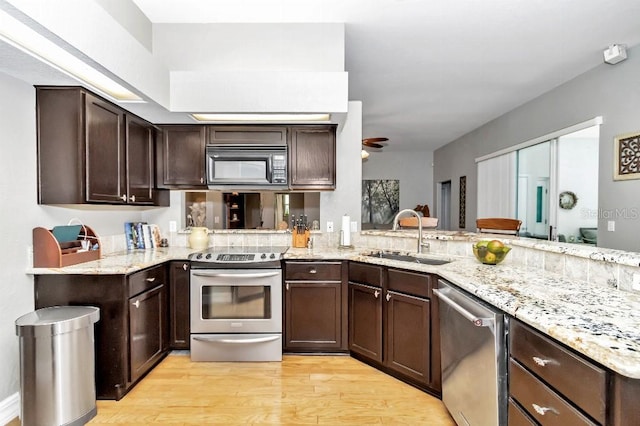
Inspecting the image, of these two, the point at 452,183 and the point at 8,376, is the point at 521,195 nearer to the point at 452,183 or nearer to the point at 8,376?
the point at 452,183

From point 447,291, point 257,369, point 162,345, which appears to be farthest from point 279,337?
point 447,291

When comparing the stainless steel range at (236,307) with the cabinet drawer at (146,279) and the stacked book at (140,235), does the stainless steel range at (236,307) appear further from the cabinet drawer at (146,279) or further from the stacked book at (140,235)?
A: the stacked book at (140,235)

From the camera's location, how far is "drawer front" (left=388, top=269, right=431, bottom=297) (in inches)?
88.5

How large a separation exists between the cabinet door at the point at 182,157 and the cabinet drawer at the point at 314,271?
4.08 ft

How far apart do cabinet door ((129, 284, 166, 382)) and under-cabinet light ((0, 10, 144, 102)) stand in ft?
4.83

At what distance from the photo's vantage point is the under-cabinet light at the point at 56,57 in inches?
62.8

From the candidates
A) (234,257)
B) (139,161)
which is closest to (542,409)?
(234,257)

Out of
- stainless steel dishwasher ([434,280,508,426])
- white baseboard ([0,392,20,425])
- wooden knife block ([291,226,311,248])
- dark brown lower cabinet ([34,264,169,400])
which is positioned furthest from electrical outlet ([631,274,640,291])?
white baseboard ([0,392,20,425])

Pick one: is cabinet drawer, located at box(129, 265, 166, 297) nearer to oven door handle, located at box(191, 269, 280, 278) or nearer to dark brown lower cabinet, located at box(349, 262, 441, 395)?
oven door handle, located at box(191, 269, 280, 278)

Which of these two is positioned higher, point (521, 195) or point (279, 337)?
point (521, 195)

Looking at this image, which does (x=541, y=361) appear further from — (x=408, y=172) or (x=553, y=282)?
(x=408, y=172)

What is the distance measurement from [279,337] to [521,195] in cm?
455

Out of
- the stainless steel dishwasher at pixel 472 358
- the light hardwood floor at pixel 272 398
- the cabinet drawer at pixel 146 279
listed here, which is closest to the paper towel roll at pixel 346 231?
the light hardwood floor at pixel 272 398

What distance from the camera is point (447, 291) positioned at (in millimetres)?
1976
